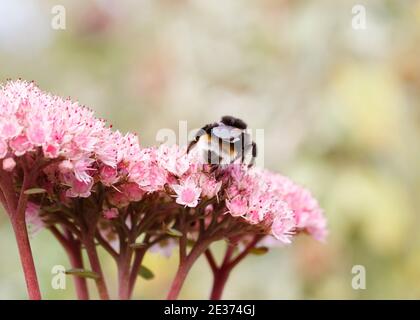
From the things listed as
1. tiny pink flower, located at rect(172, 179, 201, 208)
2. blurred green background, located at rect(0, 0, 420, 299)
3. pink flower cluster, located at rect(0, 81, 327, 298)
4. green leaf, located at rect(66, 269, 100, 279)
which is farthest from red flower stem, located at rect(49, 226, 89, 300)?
blurred green background, located at rect(0, 0, 420, 299)

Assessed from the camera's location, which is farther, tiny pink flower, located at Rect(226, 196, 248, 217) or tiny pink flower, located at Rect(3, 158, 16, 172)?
tiny pink flower, located at Rect(226, 196, 248, 217)

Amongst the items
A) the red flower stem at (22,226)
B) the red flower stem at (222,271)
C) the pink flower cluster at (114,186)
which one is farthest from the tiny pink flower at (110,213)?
the red flower stem at (222,271)

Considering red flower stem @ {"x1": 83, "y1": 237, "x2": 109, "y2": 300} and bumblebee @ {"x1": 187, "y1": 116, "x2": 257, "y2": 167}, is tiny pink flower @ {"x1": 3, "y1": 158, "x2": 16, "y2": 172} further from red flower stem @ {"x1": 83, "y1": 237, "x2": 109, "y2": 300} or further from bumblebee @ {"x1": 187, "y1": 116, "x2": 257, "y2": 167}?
bumblebee @ {"x1": 187, "y1": 116, "x2": 257, "y2": 167}

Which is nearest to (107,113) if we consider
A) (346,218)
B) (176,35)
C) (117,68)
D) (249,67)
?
(117,68)

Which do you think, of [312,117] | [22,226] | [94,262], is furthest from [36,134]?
[312,117]

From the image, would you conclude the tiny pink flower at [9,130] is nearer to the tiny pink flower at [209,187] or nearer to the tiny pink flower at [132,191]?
the tiny pink flower at [132,191]

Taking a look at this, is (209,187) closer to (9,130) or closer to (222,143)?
(222,143)
